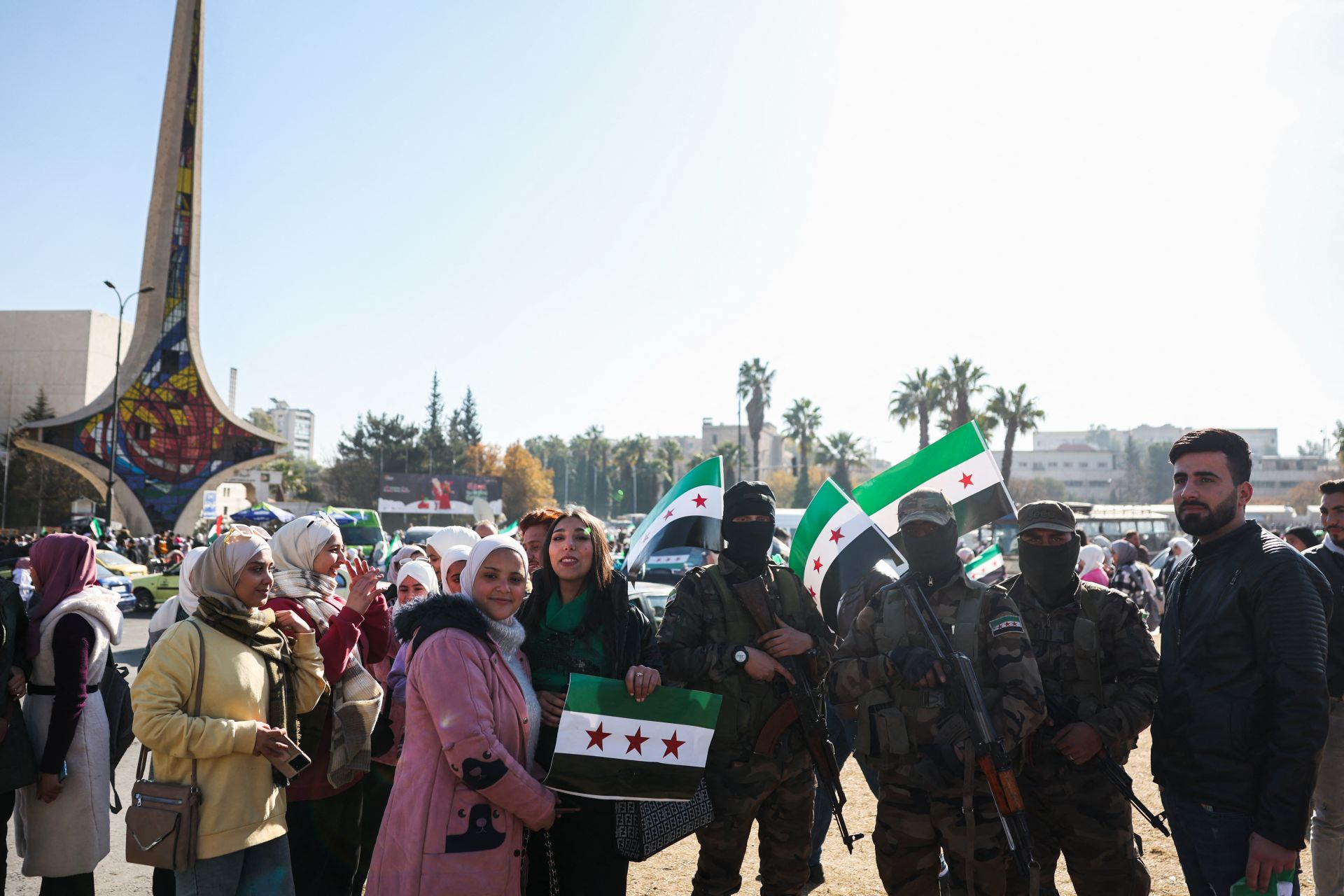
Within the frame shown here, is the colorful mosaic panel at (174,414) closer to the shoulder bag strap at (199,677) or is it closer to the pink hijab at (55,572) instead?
the pink hijab at (55,572)

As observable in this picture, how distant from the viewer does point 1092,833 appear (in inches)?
147

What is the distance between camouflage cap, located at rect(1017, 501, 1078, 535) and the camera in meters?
3.94

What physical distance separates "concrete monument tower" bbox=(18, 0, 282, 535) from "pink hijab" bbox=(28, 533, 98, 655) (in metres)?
45.6

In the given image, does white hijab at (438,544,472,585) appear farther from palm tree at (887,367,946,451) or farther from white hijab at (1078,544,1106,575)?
palm tree at (887,367,946,451)

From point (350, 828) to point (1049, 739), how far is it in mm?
3184

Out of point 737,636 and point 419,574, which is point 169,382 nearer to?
point 419,574

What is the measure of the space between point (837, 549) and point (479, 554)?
2461mm

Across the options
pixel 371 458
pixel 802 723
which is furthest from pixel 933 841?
pixel 371 458

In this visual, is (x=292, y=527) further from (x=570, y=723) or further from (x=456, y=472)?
(x=456, y=472)

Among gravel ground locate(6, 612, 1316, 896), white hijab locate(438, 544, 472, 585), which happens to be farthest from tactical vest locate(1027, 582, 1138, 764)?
white hijab locate(438, 544, 472, 585)

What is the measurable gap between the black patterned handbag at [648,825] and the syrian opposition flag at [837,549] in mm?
1602

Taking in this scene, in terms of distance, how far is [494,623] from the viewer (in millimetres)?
3166

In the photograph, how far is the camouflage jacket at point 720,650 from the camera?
12.8 ft

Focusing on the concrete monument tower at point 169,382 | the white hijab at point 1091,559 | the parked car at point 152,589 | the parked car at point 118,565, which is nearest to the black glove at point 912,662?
the white hijab at point 1091,559
